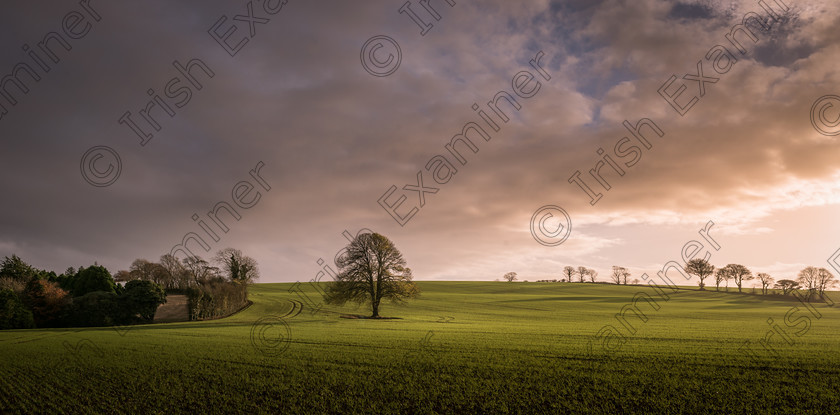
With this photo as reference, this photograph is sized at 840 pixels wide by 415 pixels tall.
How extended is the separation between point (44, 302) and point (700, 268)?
450 feet

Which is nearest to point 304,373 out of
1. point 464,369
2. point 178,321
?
point 464,369

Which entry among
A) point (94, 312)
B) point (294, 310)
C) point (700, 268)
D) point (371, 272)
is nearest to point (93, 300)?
point (94, 312)

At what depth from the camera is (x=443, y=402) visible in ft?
44.6

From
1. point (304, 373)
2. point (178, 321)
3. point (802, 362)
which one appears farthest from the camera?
point (178, 321)

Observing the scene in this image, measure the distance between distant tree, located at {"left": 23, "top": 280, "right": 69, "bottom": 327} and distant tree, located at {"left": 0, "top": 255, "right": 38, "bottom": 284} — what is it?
80.9ft

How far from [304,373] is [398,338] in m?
13.1

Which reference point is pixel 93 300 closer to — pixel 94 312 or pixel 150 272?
pixel 94 312

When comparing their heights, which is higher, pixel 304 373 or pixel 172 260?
pixel 172 260

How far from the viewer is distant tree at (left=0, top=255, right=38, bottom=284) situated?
67.1 meters

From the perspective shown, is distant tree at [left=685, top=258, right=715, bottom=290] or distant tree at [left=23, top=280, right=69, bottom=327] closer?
distant tree at [left=23, top=280, right=69, bottom=327]

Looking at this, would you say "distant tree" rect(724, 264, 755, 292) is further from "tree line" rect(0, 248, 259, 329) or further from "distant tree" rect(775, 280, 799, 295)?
"tree line" rect(0, 248, 259, 329)

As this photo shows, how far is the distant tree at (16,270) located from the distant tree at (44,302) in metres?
24.7

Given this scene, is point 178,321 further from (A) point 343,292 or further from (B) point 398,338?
(B) point 398,338

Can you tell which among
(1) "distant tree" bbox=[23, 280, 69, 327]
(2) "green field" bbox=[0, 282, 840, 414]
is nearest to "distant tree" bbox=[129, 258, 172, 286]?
(1) "distant tree" bbox=[23, 280, 69, 327]
